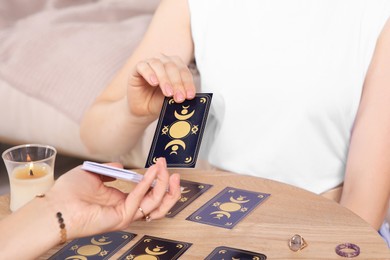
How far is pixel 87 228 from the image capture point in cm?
104

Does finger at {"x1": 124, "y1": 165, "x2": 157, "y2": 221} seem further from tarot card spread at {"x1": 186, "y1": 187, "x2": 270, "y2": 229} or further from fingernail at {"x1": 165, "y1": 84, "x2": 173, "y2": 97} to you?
fingernail at {"x1": 165, "y1": 84, "x2": 173, "y2": 97}

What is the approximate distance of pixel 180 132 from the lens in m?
1.30

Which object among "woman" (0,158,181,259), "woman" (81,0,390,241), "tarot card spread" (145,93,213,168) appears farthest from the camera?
"woman" (81,0,390,241)

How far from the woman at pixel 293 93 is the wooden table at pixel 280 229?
0.71 feet

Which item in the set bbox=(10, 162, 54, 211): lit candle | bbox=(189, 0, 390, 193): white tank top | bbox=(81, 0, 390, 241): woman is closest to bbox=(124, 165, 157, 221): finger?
bbox=(10, 162, 54, 211): lit candle

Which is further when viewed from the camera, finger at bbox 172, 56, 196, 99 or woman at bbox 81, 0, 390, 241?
woman at bbox 81, 0, 390, 241

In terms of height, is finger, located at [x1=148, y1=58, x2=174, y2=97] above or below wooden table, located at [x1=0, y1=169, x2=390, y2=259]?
above

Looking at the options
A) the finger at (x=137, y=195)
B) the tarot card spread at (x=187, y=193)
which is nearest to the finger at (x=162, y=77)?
the tarot card spread at (x=187, y=193)

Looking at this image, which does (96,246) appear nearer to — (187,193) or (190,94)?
(187,193)

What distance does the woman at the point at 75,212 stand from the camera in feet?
3.34

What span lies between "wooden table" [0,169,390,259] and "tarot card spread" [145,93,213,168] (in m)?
0.07

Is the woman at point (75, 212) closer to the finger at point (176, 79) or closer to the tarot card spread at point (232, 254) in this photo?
the tarot card spread at point (232, 254)

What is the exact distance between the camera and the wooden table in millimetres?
1074

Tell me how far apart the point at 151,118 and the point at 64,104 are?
3.39 ft
